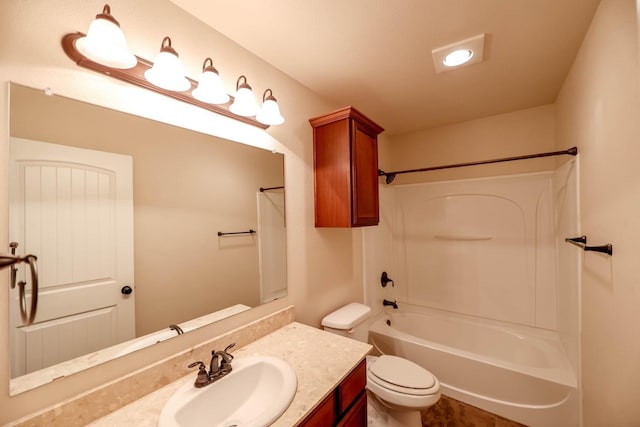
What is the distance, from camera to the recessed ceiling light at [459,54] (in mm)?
1387

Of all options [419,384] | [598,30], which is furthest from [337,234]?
[598,30]

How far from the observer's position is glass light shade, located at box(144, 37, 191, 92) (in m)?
0.93

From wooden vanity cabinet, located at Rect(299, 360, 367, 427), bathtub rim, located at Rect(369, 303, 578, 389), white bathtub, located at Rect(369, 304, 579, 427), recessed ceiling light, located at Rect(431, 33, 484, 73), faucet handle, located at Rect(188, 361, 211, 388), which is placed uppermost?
recessed ceiling light, located at Rect(431, 33, 484, 73)

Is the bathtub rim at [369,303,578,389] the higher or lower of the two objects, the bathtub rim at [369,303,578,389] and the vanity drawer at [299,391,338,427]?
the lower

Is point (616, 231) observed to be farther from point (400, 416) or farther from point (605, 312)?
point (400, 416)

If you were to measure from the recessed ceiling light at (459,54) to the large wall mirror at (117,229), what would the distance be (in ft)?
4.10

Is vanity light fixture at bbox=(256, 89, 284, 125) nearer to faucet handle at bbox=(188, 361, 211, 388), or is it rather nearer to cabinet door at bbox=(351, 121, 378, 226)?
cabinet door at bbox=(351, 121, 378, 226)

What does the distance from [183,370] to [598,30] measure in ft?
7.93

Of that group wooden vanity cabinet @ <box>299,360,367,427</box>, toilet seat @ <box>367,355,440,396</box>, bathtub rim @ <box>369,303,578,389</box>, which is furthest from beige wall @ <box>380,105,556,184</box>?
wooden vanity cabinet @ <box>299,360,367,427</box>

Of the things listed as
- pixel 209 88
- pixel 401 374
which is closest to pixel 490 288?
pixel 401 374

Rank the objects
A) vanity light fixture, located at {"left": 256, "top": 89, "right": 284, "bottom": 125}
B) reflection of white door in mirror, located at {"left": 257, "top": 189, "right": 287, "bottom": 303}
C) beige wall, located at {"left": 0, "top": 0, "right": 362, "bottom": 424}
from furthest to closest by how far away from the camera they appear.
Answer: reflection of white door in mirror, located at {"left": 257, "top": 189, "right": 287, "bottom": 303}, vanity light fixture, located at {"left": 256, "top": 89, "right": 284, "bottom": 125}, beige wall, located at {"left": 0, "top": 0, "right": 362, "bottom": 424}

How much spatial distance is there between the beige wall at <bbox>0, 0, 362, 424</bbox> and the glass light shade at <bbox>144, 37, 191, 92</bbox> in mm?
98

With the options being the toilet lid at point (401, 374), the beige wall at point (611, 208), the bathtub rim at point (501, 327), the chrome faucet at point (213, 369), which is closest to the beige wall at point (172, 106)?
the chrome faucet at point (213, 369)

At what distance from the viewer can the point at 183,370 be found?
1.05m
